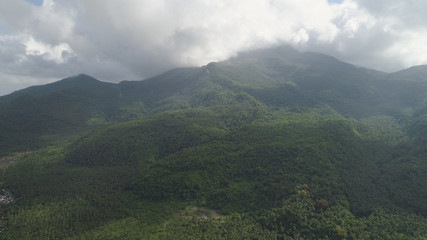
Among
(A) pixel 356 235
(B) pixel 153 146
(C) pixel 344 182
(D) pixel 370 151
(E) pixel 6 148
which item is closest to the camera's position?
(A) pixel 356 235

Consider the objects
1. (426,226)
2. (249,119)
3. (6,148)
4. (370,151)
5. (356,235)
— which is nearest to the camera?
(356,235)

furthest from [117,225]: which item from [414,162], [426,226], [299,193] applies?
[414,162]

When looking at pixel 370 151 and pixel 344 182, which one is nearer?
pixel 344 182

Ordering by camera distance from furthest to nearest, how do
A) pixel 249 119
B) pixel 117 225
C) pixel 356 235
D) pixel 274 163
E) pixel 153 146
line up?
pixel 249 119
pixel 153 146
pixel 274 163
pixel 117 225
pixel 356 235

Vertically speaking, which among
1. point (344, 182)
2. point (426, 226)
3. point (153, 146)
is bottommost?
point (426, 226)

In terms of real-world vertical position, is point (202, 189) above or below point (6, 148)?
below

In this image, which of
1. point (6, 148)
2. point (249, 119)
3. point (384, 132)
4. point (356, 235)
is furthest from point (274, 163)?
point (6, 148)

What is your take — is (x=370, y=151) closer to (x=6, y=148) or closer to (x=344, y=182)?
(x=344, y=182)

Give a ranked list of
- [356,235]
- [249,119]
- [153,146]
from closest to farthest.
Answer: [356,235]
[153,146]
[249,119]

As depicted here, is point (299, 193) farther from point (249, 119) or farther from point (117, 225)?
point (249, 119)
